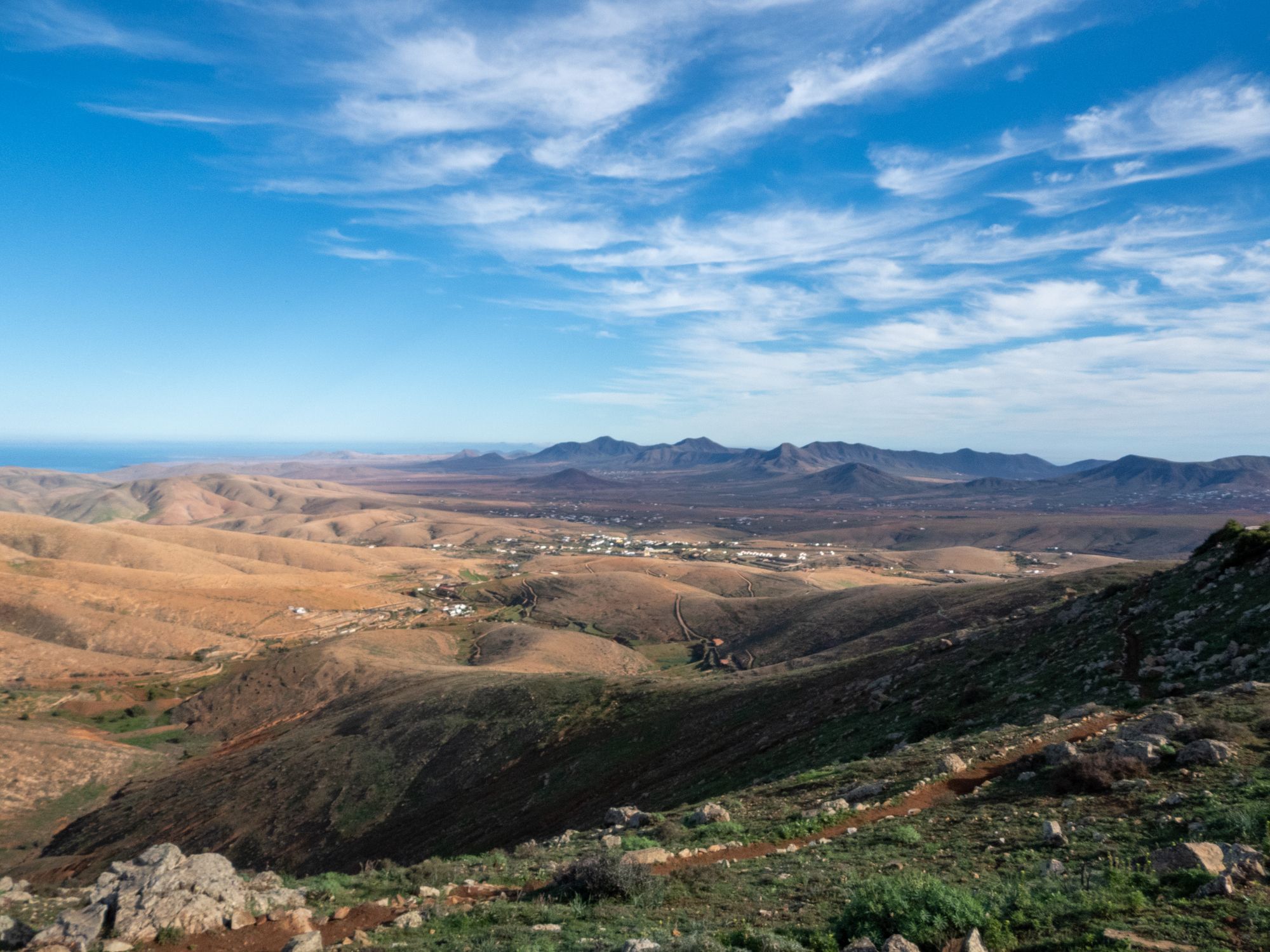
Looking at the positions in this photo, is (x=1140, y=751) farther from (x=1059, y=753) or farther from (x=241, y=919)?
(x=241, y=919)

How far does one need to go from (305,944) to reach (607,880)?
16.8 ft

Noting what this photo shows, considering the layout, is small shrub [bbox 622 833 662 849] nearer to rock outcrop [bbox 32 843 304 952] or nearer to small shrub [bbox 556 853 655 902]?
small shrub [bbox 556 853 655 902]

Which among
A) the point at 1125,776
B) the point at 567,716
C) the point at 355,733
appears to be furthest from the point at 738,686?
the point at 355,733

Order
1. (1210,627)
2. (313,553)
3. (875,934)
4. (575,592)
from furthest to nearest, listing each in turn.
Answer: (313,553) → (575,592) → (1210,627) → (875,934)

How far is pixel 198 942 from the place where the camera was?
1102 centimetres

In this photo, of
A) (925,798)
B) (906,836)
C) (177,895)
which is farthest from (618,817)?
(177,895)

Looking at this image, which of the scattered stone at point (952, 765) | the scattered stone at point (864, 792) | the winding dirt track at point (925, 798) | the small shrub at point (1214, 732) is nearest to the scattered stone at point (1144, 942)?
the winding dirt track at point (925, 798)

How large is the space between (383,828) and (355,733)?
13866 mm

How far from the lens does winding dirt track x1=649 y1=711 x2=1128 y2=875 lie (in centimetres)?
1337

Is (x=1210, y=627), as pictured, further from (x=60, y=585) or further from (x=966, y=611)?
(x=60, y=585)

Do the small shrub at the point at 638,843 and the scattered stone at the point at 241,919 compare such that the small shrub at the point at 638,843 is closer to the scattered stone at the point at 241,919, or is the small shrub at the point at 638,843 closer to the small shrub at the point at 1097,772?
the scattered stone at the point at 241,919

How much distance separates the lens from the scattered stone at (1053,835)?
10.7m

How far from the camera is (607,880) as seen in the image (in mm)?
11570

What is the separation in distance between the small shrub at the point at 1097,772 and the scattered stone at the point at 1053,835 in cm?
212
